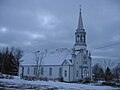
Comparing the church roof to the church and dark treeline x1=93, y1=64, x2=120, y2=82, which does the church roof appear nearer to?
the church

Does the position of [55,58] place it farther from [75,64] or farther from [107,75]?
[107,75]

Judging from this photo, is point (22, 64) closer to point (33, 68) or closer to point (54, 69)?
point (33, 68)

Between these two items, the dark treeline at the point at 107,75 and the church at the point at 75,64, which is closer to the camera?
the church at the point at 75,64

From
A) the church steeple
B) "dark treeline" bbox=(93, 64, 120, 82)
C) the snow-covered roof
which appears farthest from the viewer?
"dark treeline" bbox=(93, 64, 120, 82)

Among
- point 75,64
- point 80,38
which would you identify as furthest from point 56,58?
point 80,38

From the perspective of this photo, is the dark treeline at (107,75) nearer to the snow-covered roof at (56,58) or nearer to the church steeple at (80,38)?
the church steeple at (80,38)

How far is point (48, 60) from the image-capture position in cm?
7412

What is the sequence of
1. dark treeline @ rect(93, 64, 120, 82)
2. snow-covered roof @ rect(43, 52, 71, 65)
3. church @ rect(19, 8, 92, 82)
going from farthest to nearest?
dark treeline @ rect(93, 64, 120, 82) → snow-covered roof @ rect(43, 52, 71, 65) → church @ rect(19, 8, 92, 82)

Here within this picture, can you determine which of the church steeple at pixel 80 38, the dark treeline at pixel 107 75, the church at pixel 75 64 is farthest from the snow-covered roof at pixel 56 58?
the dark treeline at pixel 107 75

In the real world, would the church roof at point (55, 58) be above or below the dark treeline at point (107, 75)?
above

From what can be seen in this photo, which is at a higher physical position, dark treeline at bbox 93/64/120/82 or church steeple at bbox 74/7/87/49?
church steeple at bbox 74/7/87/49

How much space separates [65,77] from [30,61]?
17813mm

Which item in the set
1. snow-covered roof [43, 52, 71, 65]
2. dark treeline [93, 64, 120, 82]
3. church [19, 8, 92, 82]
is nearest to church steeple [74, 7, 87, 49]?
church [19, 8, 92, 82]

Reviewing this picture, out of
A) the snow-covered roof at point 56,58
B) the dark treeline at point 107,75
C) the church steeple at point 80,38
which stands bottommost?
the dark treeline at point 107,75
